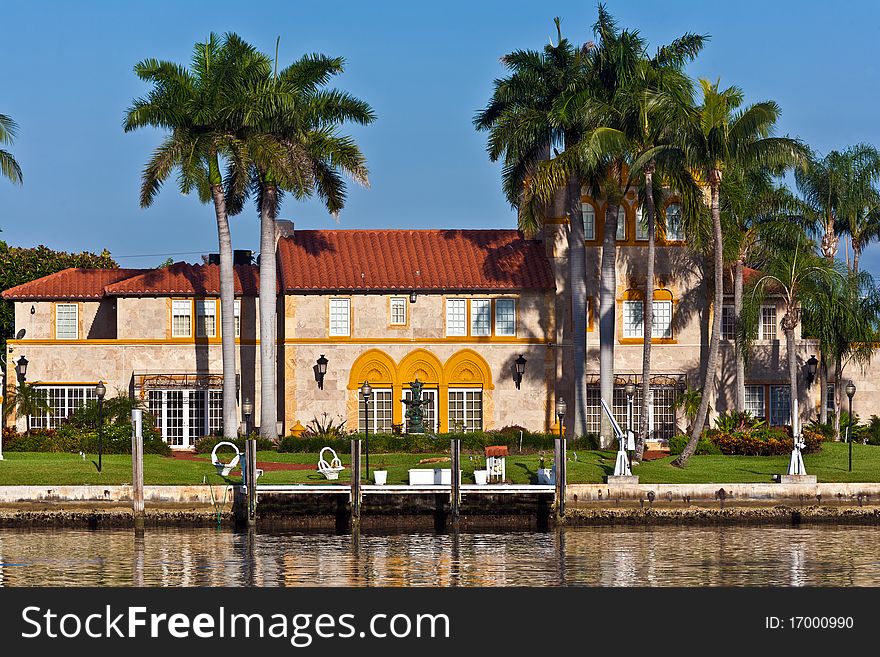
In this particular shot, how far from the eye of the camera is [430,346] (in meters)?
56.7

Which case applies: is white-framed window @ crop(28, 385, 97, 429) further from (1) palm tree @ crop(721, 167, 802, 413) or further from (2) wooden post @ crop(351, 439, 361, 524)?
(1) palm tree @ crop(721, 167, 802, 413)

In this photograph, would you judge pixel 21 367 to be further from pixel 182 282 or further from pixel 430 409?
pixel 430 409

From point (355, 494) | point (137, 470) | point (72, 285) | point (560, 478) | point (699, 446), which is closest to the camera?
point (137, 470)

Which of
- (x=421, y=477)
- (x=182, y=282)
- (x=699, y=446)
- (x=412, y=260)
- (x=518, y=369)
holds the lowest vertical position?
(x=421, y=477)

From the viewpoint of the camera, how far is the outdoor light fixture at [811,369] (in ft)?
185

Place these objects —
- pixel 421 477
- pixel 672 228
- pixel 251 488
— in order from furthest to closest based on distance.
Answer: pixel 672 228 → pixel 421 477 → pixel 251 488

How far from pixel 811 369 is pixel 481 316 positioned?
41.5 ft

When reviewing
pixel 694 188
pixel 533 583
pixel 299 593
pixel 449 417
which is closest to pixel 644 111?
pixel 694 188

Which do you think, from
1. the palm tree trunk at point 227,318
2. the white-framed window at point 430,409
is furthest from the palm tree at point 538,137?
the palm tree trunk at point 227,318

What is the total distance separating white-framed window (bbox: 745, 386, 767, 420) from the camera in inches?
2245

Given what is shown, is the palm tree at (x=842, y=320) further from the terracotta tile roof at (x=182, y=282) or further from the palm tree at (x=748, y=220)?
the terracotta tile roof at (x=182, y=282)

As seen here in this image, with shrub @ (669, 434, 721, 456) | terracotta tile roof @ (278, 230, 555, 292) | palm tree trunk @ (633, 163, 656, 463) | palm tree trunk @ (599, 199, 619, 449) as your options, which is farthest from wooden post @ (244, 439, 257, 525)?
palm tree trunk @ (599, 199, 619, 449)

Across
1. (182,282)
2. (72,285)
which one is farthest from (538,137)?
(72,285)

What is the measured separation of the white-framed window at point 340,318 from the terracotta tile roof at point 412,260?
740mm
